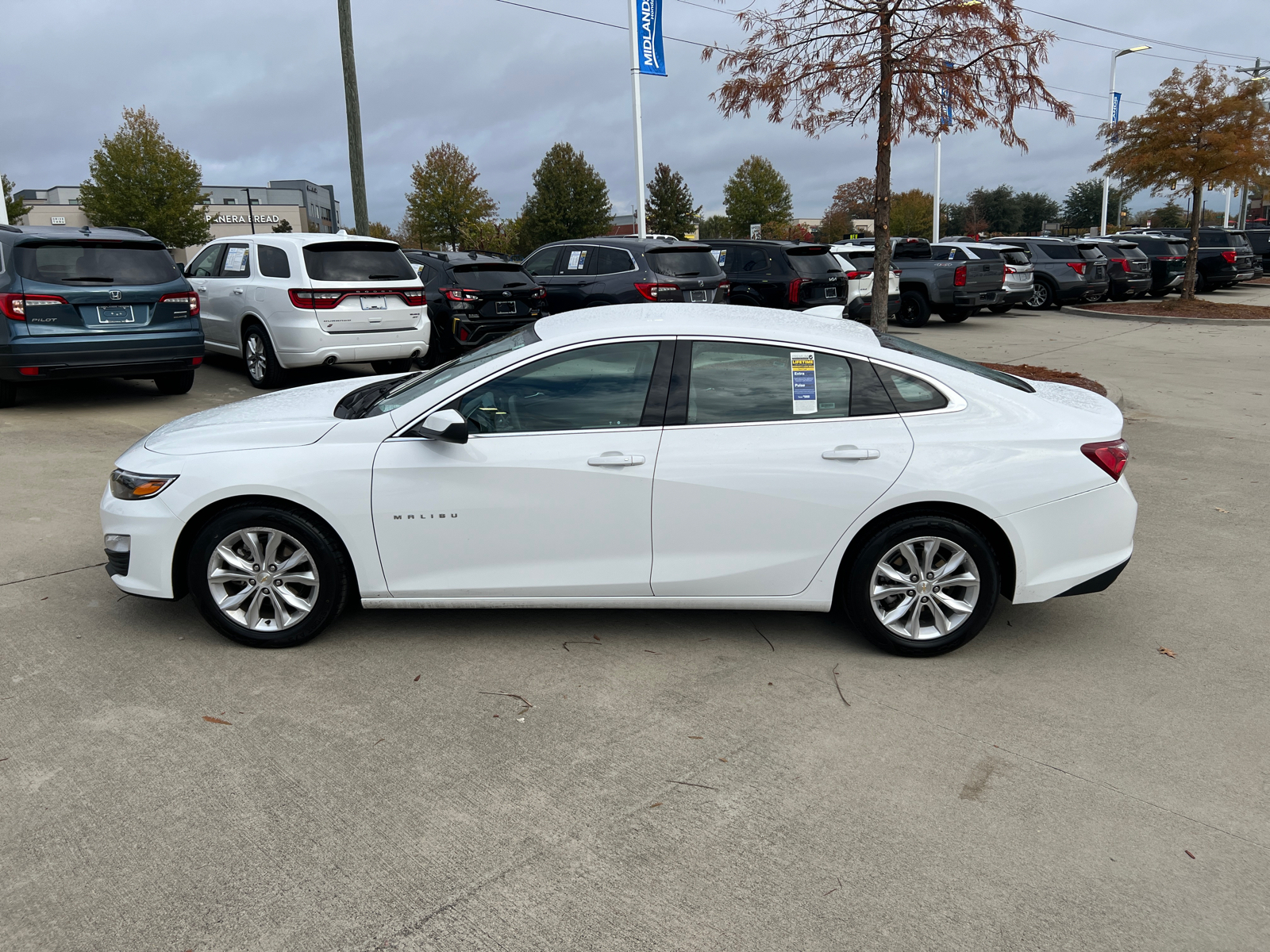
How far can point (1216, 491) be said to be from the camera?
7.24 m

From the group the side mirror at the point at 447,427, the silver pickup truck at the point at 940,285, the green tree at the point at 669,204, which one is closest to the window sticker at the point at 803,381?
the side mirror at the point at 447,427

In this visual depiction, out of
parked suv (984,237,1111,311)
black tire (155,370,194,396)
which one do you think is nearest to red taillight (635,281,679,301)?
black tire (155,370,194,396)

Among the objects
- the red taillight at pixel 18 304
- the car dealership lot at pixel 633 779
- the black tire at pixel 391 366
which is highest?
the red taillight at pixel 18 304

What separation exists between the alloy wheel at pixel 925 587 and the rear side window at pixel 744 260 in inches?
498

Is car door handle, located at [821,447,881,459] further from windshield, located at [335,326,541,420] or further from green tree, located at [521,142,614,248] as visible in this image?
green tree, located at [521,142,614,248]

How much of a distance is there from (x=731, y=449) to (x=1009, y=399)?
4.20 ft

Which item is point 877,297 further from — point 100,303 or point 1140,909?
point 1140,909

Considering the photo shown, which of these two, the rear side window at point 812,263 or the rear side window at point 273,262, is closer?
the rear side window at point 273,262

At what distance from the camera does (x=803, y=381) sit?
4383 millimetres

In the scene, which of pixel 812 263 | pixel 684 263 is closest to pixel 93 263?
pixel 684 263

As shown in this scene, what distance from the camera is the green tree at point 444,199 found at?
45.3 m

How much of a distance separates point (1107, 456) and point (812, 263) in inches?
490

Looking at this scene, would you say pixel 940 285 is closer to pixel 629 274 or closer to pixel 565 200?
pixel 629 274

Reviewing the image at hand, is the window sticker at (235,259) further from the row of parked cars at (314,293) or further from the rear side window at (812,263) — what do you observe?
the rear side window at (812,263)
